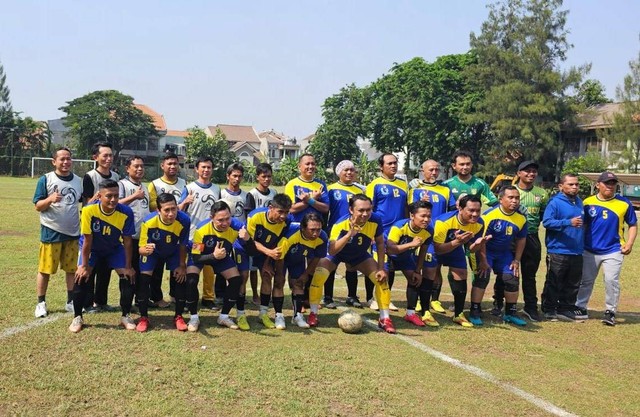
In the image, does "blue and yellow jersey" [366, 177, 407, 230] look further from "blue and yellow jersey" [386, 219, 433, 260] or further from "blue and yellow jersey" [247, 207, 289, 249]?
"blue and yellow jersey" [247, 207, 289, 249]

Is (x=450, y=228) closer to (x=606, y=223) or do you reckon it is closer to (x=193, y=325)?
(x=606, y=223)

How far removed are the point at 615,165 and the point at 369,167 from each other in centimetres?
2231

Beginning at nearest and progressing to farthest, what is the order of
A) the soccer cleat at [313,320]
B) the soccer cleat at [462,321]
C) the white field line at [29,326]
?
the white field line at [29,326] → the soccer cleat at [313,320] → the soccer cleat at [462,321]

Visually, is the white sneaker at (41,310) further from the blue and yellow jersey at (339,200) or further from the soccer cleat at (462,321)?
the soccer cleat at (462,321)

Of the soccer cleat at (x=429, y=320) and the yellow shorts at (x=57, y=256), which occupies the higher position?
the yellow shorts at (x=57, y=256)

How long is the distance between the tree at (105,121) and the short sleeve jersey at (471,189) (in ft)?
192

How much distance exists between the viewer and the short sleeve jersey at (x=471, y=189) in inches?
303

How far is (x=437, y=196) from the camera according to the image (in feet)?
24.8

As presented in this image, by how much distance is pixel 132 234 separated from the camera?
20.4 ft

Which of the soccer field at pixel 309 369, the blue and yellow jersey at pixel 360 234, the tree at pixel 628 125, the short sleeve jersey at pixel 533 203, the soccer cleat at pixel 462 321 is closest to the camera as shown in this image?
the soccer field at pixel 309 369

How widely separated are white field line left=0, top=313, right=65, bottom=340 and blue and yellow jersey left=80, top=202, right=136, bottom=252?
0.91 m

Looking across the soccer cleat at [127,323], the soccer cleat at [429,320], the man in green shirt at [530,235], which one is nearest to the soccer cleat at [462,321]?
the soccer cleat at [429,320]

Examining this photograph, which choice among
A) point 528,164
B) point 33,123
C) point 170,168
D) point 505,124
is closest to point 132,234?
point 170,168

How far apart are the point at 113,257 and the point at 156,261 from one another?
1.57 feet
